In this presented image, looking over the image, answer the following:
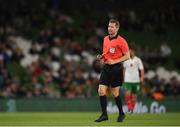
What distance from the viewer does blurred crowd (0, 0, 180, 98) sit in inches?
1154

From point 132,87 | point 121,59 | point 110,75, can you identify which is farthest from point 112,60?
point 132,87

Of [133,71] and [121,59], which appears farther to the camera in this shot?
[133,71]

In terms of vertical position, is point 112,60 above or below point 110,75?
above

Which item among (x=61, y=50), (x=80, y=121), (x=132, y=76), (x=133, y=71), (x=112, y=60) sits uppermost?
(x=61, y=50)

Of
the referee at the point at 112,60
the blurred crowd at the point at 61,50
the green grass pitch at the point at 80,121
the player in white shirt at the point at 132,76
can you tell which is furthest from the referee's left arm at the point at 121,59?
the blurred crowd at the point at 61,50

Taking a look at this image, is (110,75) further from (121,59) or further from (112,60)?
(121,59)

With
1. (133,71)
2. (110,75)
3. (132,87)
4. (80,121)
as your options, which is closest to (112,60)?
(110,75)

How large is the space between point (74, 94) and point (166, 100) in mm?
4062

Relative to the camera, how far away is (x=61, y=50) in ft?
106

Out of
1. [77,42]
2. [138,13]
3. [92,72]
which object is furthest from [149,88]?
[138,13]

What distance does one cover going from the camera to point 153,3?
3831 cm

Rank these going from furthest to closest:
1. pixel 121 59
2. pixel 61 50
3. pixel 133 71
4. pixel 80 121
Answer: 1. pixel 61 50
2. pixel 133 71
3. pixel 80 121
4. pixel 121 59

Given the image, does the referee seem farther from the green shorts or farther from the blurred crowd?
the blurred crowd

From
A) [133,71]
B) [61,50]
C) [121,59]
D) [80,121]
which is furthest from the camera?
[61,50]
